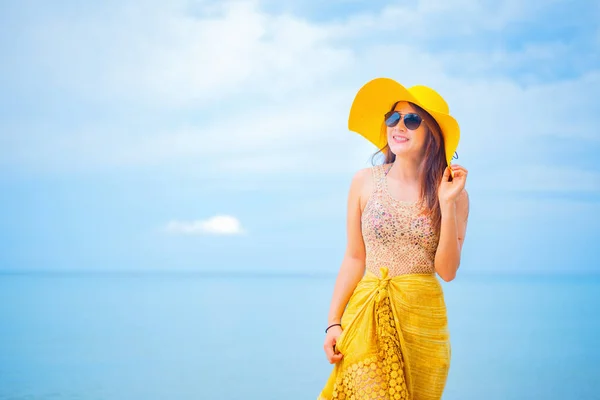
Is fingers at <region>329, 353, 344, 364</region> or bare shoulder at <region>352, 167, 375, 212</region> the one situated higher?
bare shoulder at <region>352, 167, 375, 212</region>

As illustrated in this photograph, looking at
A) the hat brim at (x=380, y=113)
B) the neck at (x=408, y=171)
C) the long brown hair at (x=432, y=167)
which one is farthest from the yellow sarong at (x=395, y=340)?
the hat brim at (x=380, y=113)

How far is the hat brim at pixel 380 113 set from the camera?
8.43 ft

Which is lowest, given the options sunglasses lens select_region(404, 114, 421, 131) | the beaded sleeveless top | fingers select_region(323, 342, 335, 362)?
fingers select_region(323, 342, 335, 362)

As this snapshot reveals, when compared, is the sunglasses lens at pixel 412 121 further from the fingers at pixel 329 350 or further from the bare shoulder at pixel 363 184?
the fingers at pixel 329 350

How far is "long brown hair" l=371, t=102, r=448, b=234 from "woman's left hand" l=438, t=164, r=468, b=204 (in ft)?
0.22

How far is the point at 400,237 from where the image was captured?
2572 millimetres

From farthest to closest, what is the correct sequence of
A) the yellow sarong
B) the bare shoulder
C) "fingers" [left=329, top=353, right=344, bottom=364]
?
the bare shoulder
"fingers" [left=329, top=353, right=344, bottom=364]
the yellow sarong

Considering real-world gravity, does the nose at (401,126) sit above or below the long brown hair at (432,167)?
above

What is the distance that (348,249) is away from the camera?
8.96 feet

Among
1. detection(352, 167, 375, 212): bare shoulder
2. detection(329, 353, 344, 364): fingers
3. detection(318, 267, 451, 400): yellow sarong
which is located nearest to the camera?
detection(318, 267, 451, 400): yellow sarong

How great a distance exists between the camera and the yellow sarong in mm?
2463

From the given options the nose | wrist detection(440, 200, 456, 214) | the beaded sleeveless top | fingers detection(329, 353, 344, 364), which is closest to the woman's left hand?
wrist detection(440, 200, 456, 214)

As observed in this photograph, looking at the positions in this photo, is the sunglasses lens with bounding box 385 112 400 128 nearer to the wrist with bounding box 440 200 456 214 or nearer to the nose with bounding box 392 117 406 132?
the nose with bounding box 392 117 406 132

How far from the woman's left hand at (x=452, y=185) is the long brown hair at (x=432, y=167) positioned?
0.22ft
